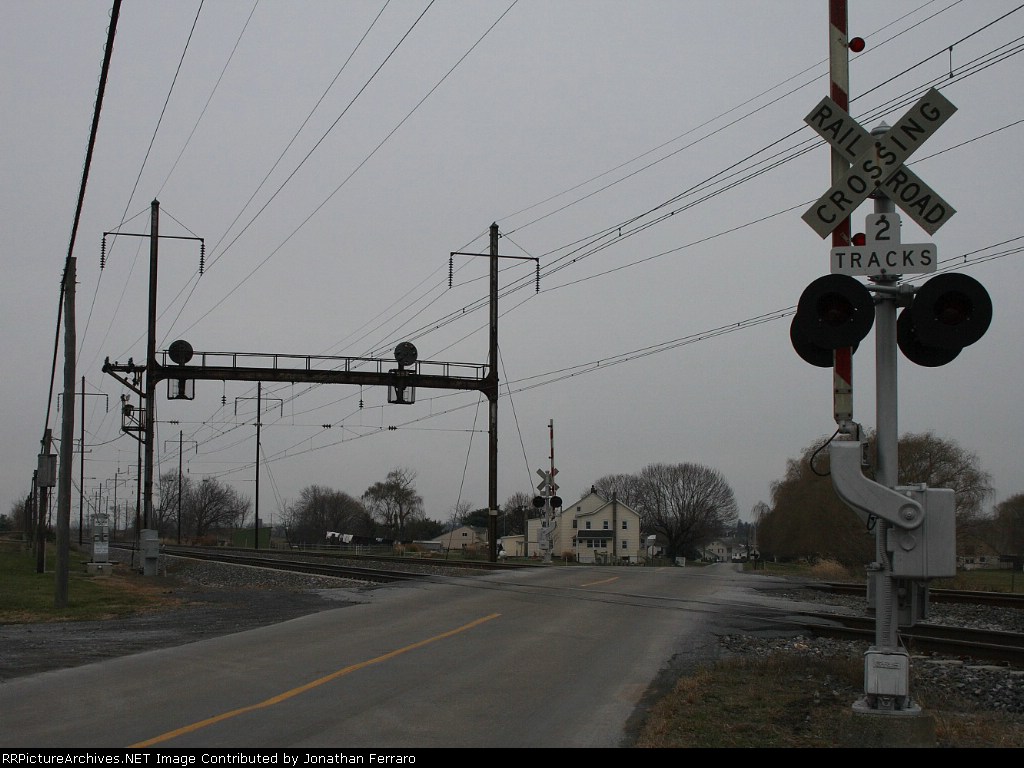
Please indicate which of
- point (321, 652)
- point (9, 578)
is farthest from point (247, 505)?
point (321, 652)

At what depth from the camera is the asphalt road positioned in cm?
782

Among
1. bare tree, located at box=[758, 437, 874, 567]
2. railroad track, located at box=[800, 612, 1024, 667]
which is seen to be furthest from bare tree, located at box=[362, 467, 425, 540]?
railroad track, located at box=[800, 612, 1024, 667]

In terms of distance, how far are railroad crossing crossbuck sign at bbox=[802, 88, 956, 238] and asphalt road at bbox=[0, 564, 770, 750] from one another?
15.3 feet

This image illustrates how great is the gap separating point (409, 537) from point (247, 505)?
54.3 m

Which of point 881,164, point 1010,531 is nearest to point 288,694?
point 881,164

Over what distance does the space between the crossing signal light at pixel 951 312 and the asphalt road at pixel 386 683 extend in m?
4.08

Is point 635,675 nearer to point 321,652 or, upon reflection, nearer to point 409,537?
point 321,652

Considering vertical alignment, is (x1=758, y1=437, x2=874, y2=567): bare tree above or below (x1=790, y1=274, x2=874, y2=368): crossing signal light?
below

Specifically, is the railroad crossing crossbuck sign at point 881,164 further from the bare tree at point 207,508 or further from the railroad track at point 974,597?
the bare tree at point 207,508

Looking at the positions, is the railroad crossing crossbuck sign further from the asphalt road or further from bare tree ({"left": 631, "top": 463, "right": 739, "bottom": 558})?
bare tree ({"left": 631, "top": 463, "right": 739, "bottom": 558})

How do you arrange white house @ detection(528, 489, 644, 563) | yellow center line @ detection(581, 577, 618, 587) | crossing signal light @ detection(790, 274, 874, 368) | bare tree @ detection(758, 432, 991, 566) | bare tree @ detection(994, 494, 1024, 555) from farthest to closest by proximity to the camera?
white house @ detection(528, 489, 644, 563)
bare tree @ detection(994, 494, 1024, 555)
bare tree @ detection(758, 432, 991, 566)
yellow center line @ detection(581, 577, 618, 587)
crossing signal light @ detection(790, 274, 874, 368)

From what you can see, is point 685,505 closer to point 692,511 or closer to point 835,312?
point 692,511

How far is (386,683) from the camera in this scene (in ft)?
33.2

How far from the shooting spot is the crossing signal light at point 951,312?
6.41m
